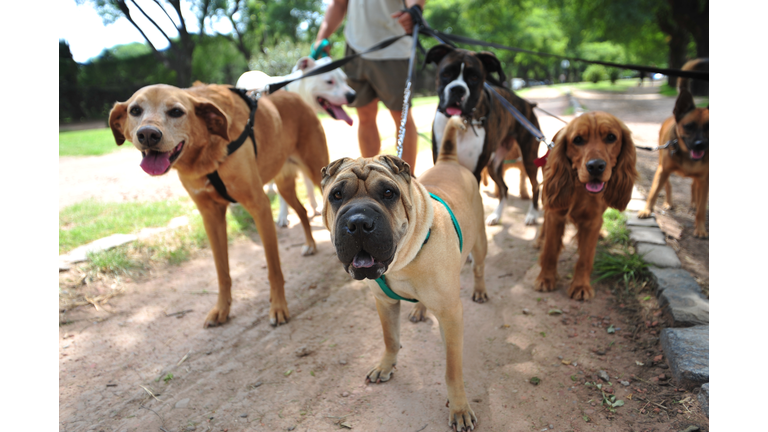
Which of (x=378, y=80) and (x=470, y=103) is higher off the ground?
(x=378, y=80)

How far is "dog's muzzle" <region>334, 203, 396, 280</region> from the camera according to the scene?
71.8 inches

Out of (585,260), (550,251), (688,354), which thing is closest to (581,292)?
(585,260)

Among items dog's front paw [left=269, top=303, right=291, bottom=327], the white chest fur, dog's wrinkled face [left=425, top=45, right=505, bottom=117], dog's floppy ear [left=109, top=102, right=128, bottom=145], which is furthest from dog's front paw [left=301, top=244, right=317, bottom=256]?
dog's floppy ear [left=109, top=102, right=128, bottom=145]

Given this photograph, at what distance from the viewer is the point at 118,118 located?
116 inches

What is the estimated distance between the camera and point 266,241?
3459 millimetres

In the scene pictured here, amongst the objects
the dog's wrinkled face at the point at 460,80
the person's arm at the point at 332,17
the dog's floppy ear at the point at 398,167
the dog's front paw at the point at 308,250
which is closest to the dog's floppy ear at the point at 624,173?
the dog's wrinkled face at the point at 460,80

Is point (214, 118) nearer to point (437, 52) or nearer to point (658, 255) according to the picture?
point (437, 52)

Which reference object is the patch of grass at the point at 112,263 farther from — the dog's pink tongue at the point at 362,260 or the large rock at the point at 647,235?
the large rock at the point at 647,235

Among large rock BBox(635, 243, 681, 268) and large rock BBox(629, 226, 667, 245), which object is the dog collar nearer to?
large rock BBox(635, 243, 681, 268)

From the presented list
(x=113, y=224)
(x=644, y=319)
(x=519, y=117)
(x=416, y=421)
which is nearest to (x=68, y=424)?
(x=416, y=421)

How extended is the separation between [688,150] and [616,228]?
1.15m

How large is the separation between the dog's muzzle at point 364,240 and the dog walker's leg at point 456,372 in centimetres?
61

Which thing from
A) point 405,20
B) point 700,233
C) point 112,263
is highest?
point 405,20

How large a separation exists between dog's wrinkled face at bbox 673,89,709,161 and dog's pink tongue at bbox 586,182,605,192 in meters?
2.13
